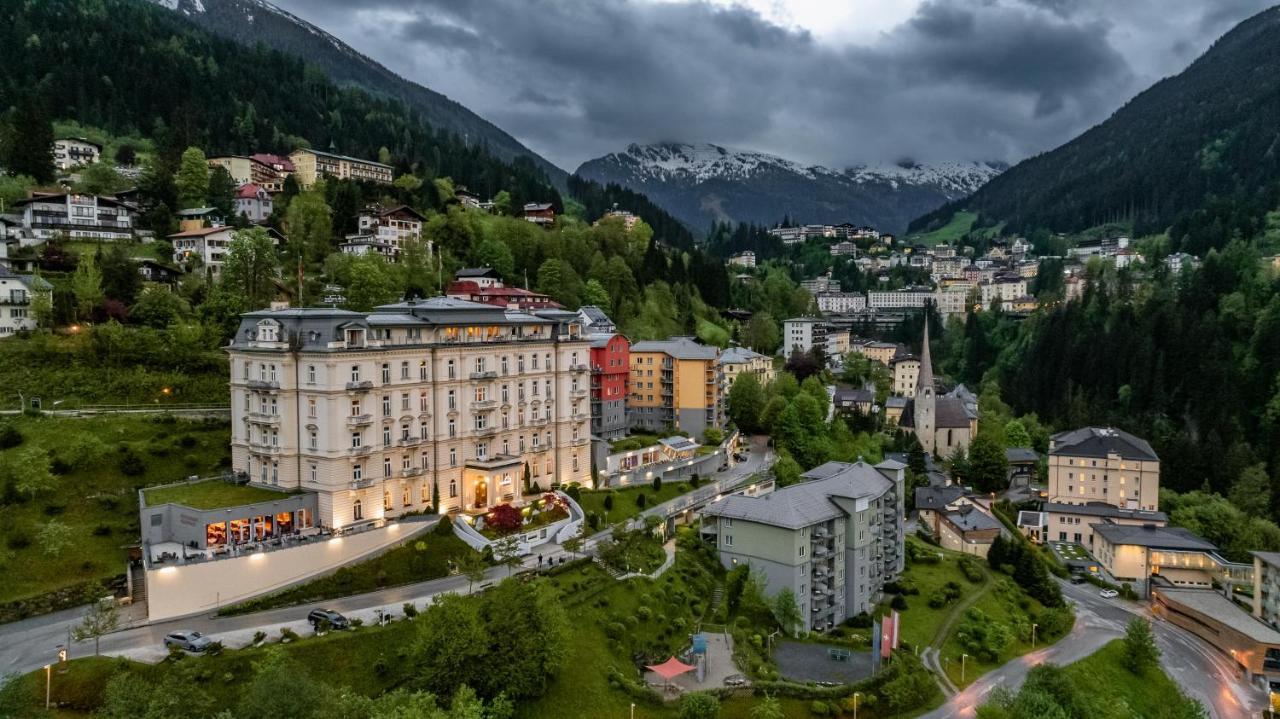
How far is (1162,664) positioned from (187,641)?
62.4 metres

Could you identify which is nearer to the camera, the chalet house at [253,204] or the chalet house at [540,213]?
the chalet house at [253,204]

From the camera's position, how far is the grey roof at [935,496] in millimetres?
80812

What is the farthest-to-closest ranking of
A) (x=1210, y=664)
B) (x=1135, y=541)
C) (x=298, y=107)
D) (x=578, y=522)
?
(x=298, y=107) → (x=1135, y=541) → (x=1210, y=664) → (x=578, y=522)

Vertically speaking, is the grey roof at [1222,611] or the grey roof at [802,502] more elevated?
the grey roof at [802,502]

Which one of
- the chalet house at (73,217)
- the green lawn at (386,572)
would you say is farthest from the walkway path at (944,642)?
the chalet house at (73,217)

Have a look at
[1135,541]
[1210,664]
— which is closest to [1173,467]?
[1135,541]

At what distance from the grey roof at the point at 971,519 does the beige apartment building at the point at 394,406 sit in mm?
40495

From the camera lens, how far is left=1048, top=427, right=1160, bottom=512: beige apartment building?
84.0 m

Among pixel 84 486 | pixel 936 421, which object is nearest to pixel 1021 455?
pixel 936 421

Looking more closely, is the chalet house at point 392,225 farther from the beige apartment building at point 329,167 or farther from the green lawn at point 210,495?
the green lawn at point 210,495

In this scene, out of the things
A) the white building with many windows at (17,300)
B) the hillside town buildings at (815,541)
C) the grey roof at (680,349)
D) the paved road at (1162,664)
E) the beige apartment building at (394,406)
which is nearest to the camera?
the beige apartment building at (394,406)

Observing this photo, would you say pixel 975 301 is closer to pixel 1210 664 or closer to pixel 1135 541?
pixel 1135 541

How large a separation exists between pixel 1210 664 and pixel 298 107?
486 feet

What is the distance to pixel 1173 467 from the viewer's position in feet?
311
